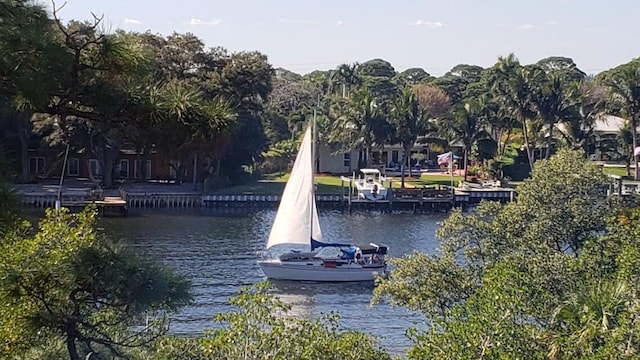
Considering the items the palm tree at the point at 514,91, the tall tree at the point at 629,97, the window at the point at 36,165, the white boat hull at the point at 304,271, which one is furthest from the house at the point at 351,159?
the white boat hull at the point at 304,271

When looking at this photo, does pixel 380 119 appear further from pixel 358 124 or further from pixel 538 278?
pixel 538 278

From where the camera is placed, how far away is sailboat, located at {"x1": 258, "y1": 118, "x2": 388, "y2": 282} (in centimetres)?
3878

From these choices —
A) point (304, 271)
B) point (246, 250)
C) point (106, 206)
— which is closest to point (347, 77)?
point (106, 206)

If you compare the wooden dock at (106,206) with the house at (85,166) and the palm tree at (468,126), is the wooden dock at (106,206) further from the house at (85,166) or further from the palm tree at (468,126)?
the palm tree at (468,126)

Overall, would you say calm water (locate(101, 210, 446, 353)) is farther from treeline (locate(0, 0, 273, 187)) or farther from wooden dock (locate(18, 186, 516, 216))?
treeline (locate(0, 0, 273, 187))

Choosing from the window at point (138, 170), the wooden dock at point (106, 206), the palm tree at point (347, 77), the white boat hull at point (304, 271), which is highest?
the palm tree at point (347, 77)

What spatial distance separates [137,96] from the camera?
30.5 feet

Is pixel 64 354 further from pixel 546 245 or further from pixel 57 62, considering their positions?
pixel 546 245

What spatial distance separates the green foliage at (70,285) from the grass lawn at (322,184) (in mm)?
53214

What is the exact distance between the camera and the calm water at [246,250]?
32375 millimetres

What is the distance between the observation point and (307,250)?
133 feet

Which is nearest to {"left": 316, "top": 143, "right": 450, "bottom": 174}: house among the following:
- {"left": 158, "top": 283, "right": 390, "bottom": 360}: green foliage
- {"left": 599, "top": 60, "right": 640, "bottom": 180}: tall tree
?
{"left": 599, "top": 60, "right": 640, "bottom": 180}: tall tree

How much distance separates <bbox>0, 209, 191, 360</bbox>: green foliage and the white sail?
97.4 ft

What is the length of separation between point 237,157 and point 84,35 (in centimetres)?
5811
